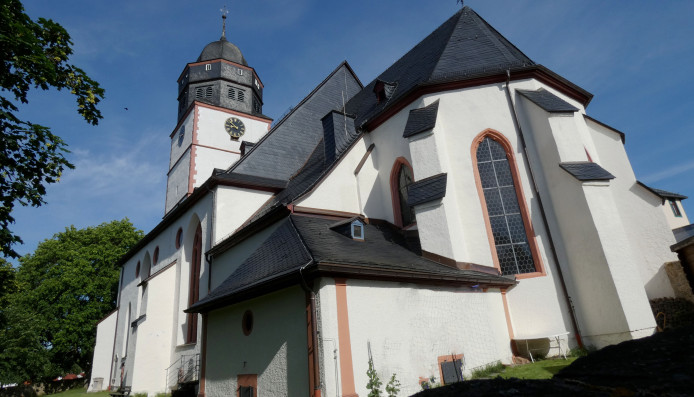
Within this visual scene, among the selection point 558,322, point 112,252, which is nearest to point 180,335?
point 558,322

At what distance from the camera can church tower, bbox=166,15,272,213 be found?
21.0 metres

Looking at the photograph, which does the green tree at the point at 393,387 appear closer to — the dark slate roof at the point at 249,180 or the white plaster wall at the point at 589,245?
the white plaster wall at the point at 589,245

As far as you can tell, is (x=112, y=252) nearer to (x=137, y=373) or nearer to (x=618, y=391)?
(x=137, y=373)

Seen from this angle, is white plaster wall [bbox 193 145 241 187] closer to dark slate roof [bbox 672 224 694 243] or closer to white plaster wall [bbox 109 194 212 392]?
white plaster wall [bbox 109 194 212 392]

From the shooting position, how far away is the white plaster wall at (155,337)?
13.4 m

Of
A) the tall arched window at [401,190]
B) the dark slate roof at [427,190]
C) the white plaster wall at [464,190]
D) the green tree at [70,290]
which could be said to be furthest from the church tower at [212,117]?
the dark slate roof at [427,190]

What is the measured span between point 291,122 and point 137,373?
10.1 meters

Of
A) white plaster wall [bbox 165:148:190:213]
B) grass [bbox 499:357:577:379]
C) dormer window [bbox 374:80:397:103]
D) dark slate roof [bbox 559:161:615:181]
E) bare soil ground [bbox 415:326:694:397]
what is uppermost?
white plaster wall [bbox 165:148:190:213]

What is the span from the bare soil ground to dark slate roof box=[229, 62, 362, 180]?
1234 cm

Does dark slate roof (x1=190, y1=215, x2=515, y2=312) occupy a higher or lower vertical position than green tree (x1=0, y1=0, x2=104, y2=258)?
lower

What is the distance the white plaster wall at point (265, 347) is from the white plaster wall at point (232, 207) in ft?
13.5

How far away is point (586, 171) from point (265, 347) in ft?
24.9

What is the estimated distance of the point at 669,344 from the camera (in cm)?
174

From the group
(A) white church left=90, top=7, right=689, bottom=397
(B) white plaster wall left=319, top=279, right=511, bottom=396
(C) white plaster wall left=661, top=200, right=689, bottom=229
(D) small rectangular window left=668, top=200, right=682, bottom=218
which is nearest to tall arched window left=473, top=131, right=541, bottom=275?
(A) white church left=90, top=7, right=689, bottom=397
